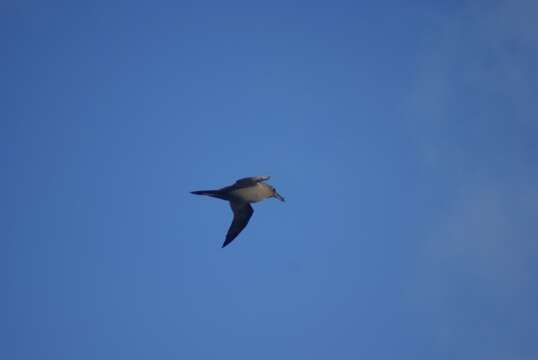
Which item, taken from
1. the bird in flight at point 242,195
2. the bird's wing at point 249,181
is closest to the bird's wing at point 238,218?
the bird in flight at point 242,195

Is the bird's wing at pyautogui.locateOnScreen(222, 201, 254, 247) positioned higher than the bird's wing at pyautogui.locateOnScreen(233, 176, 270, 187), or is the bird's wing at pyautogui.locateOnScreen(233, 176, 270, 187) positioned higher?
the bird's wing at pyautogui.locateOnScreen(233, 176, 270, 187)

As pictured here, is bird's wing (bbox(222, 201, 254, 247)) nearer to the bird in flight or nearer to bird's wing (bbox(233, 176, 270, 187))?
the bird in flight

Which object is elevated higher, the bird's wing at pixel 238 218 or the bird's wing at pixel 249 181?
the bird's wing at pixel 249 181

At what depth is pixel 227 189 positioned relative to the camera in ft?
68.9

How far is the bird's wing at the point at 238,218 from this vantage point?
872 inches

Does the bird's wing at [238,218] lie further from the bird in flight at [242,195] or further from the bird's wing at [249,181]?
the bird's wing at [249,181]

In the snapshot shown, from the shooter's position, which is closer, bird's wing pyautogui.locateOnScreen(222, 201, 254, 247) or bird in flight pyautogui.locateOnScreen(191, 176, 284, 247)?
bird in flight pyautogui.locateOnScreen(191, 176, 284, 247)

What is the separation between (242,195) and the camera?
70.4 feet

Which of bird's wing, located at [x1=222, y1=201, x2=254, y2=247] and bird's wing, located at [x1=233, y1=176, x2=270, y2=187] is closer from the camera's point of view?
bird's wing, located at [x1=233, y1=176, x2=270, y2=187]

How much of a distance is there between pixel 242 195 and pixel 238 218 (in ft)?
4.10

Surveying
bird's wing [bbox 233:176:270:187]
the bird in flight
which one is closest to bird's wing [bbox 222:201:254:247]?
the bird in flight

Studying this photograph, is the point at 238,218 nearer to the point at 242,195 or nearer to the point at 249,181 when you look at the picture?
the point at 242,195

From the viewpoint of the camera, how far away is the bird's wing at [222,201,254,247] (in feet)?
72.7

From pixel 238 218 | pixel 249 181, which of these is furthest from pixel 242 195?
pixel 238 218
